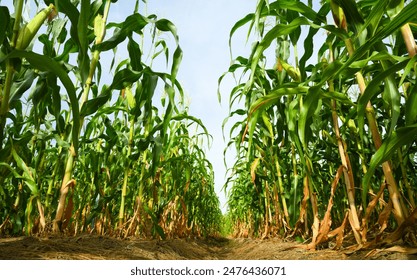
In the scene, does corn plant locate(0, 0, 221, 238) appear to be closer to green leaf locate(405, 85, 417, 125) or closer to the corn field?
the corn field

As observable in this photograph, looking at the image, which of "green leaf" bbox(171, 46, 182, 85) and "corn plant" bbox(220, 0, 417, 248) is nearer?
"corn plant" bbox(220, 0, 417, 248)

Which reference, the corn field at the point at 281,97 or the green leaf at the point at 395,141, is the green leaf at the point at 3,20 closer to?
the corn field at the point at 281,97

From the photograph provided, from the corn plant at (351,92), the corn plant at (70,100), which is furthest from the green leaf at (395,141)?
the corn plant at (70,100)

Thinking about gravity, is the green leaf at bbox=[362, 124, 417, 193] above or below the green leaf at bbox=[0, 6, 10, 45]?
below

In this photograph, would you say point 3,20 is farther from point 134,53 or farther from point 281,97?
Result: point 281,97

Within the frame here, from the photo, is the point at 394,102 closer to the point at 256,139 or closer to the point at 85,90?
the point at 85,90

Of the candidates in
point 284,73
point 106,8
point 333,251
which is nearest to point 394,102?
point 333,251

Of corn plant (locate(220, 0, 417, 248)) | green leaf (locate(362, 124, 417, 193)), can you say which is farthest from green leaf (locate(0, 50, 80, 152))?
green leaf (locate(362, 124, 417, 193))

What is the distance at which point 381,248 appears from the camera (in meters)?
1.21

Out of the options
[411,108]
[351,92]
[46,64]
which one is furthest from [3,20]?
[351,92]

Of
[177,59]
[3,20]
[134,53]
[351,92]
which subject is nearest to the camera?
[3,20]

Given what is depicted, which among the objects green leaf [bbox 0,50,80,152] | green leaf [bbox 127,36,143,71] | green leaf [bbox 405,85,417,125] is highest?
green leaf [bbox 127,36,143,71]

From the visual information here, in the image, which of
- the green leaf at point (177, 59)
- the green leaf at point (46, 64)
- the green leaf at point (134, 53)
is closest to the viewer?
the green leaf at point (46, 64)

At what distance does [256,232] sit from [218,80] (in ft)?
9.81
